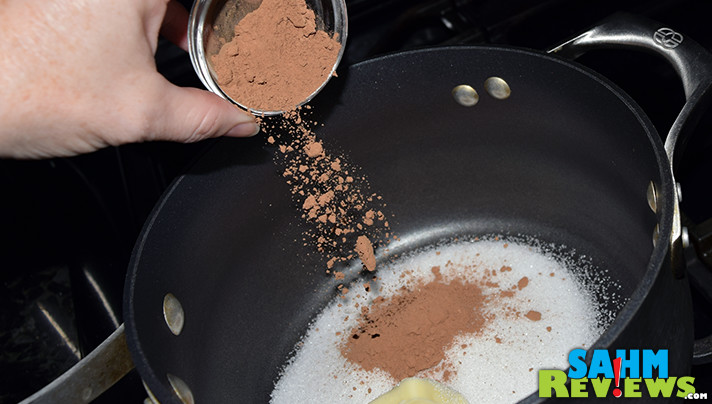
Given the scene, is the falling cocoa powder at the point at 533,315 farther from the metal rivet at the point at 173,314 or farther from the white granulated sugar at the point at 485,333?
the metal rivet at the point at 173,314

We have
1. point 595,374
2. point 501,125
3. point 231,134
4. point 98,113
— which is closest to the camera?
point 595,374

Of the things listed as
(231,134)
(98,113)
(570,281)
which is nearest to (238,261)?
(231,134)

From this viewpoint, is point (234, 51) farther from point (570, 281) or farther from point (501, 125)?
point (570, 281)

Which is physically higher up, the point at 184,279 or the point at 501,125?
the point at 501,125

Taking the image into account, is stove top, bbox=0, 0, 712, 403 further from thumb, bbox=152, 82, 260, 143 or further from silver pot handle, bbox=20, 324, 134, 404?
thumb, bbox=152, 82, 260, 143

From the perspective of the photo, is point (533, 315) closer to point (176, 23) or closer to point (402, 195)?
point (402, 195)

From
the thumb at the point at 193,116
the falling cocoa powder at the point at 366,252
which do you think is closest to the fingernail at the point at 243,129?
the thumb at the point at 193,116
